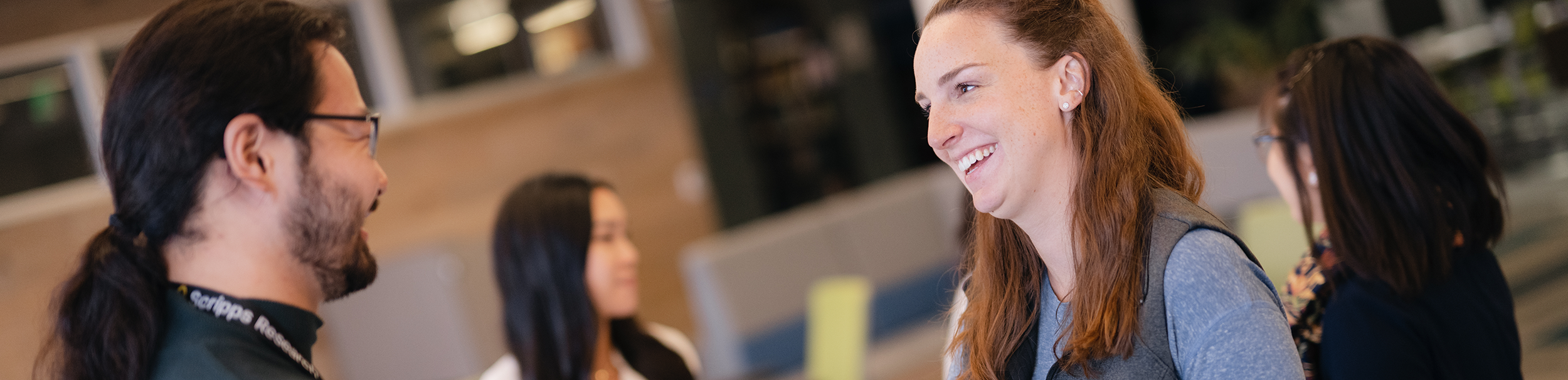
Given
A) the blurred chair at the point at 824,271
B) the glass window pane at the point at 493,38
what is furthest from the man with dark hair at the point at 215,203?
the glass window pane at the point at 493,38

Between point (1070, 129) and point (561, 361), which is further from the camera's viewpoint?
point (561, 361)

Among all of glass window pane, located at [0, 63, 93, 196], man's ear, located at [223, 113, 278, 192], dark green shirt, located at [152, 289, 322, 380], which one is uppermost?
glass window pane, located at [0, 63, 93, 196]

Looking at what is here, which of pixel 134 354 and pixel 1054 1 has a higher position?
pixel 1054 1

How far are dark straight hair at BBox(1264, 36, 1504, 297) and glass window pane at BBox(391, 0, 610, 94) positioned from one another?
5.50 meters

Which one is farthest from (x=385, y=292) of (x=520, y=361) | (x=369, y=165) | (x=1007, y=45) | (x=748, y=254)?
(x=1007, y=45)

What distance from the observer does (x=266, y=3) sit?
134 centimetres

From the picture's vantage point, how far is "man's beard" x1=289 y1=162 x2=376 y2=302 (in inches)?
52.4

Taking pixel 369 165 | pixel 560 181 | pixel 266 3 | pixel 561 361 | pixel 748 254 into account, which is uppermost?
pixel 266 3

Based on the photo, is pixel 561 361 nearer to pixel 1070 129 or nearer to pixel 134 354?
pixel 134 354

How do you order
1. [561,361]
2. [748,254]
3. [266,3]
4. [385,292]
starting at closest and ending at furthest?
[266,3]
[561,361]
[748,254]
[385,292]

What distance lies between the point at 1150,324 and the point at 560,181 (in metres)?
1.72

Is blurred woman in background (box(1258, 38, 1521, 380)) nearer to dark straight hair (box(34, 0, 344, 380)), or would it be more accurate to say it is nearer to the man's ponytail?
dark straight hair (box(34, 0, 344, 380))

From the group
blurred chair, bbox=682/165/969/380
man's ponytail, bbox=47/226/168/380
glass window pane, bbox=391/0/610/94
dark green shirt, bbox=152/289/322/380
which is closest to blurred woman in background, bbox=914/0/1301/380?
dark green shirt, bbox=152/289/322/380

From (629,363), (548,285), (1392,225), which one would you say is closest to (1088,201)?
(1392,225)
